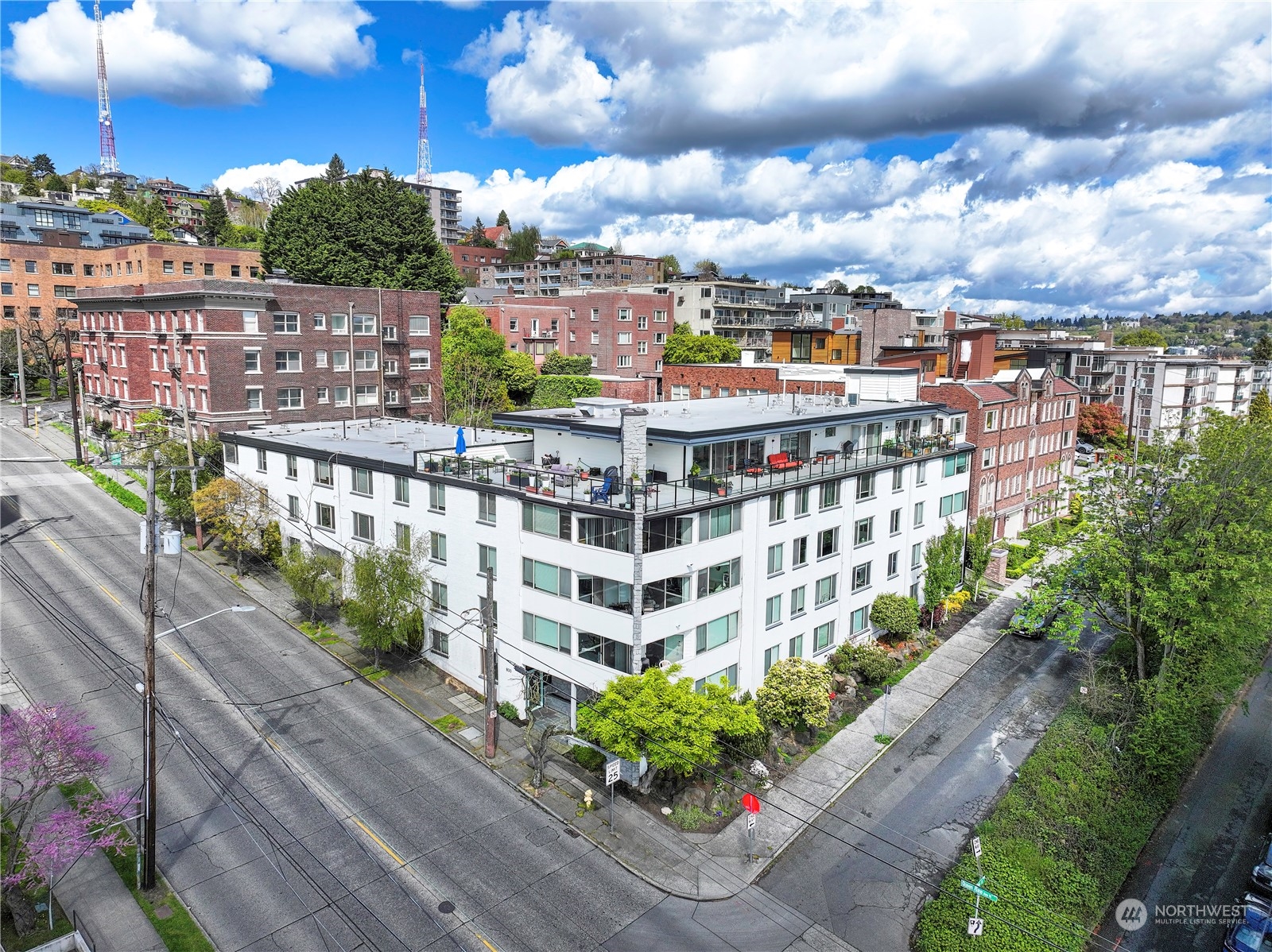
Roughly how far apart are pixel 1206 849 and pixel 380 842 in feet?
101

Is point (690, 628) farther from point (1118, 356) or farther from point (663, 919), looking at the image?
point (1118, 356)

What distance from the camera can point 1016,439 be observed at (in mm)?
61531

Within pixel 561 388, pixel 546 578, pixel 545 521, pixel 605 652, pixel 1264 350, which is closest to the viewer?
pixel 605 652

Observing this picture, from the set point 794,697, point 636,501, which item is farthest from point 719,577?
point 794,697

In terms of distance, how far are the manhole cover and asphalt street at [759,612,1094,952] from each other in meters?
7.47

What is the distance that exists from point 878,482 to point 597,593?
62.1ft

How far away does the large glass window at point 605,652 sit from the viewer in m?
30.8

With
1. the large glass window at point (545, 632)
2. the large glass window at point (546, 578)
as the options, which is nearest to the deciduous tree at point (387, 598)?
the large glass window at point (545, 632)

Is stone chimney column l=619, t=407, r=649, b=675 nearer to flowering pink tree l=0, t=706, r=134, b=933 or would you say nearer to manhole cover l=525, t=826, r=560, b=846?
manhole cover l=525, t=826, r=560, b=846

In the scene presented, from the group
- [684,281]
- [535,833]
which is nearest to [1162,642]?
[535,833]

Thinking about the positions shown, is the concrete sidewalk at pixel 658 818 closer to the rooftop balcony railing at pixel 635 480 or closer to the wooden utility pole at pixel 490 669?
the wooden utility pole at pixel 490 669

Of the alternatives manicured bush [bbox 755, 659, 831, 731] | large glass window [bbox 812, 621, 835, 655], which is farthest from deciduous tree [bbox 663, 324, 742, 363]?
manicured bush [bbox 755, 659, 831, 731]

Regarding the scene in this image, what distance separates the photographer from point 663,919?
79.7ft
